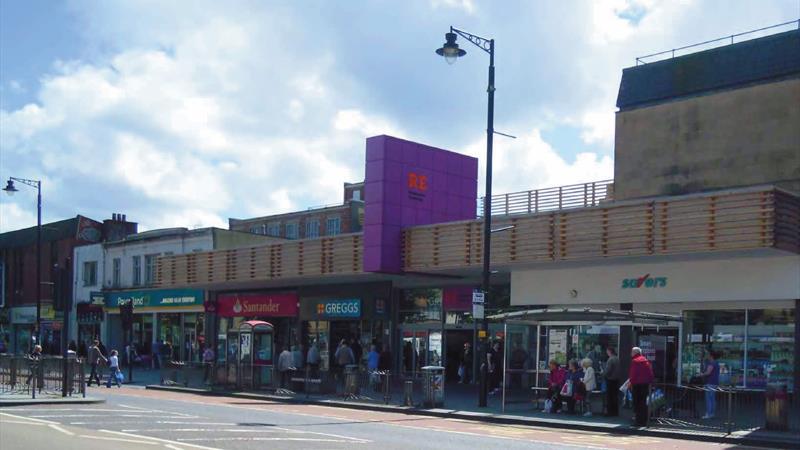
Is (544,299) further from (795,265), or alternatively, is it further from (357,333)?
(357,333)

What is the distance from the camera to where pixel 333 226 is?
215ft

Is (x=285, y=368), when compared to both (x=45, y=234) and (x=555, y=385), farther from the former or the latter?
(x=45, y=234)

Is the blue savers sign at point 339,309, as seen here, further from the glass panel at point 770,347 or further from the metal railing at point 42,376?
the glass panel at point 770,347

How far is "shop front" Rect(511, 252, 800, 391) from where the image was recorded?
77.8ft

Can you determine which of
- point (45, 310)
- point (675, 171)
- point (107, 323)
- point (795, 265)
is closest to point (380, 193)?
point (675, 171)

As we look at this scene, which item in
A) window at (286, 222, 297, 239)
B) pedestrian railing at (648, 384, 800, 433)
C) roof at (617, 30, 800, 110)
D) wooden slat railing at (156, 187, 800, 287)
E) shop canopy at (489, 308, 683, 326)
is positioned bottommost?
pedestrian railing at (648, 384, 800, 433)

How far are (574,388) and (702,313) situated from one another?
6.18 metres

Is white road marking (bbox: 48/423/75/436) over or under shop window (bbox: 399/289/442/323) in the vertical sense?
under

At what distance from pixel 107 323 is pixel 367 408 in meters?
31.4

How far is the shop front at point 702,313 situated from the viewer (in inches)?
934

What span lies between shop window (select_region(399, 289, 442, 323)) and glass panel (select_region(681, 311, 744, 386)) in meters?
9.72

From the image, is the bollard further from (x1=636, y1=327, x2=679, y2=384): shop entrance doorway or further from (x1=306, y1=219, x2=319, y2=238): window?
(x1=306, y1=219, x2=319, y2=238): window

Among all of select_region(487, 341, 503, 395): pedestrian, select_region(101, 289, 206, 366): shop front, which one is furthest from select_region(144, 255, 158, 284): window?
select_region(487, 341, 503, 395): pedestrian

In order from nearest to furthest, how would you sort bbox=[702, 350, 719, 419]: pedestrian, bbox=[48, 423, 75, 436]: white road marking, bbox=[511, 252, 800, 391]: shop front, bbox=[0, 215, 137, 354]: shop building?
bbox=[48, 423, 75, 436]: white road marking
bbox=[702, 350, 719, 419]: pedestrian
bbox=[511, 252, 800, 391]: shop front
bbox=[0, 215, 137, 354]: shop building
